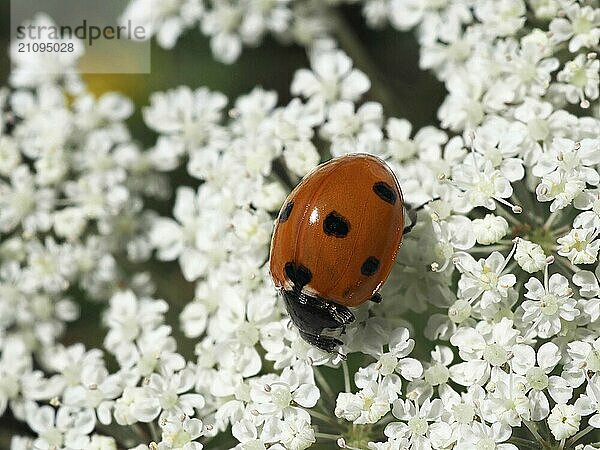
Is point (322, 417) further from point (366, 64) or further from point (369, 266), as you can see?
point (366, 64)

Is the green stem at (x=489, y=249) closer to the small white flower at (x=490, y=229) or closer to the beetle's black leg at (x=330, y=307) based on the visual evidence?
the small white flower at (x=490, y=229)

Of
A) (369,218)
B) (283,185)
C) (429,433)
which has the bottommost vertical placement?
(429,433)

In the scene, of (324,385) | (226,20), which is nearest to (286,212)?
(324,385)

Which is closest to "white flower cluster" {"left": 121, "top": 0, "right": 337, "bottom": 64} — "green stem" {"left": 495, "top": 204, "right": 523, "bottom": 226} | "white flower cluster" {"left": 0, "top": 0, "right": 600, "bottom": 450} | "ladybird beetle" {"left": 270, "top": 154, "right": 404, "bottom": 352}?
"white flower cluster" {"left": 0, "top": 0, "right": 600, "bottom": 450}

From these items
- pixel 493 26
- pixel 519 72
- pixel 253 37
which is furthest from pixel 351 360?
pixel 253 37

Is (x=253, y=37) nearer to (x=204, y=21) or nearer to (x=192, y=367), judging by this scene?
(x=204, y=21)
